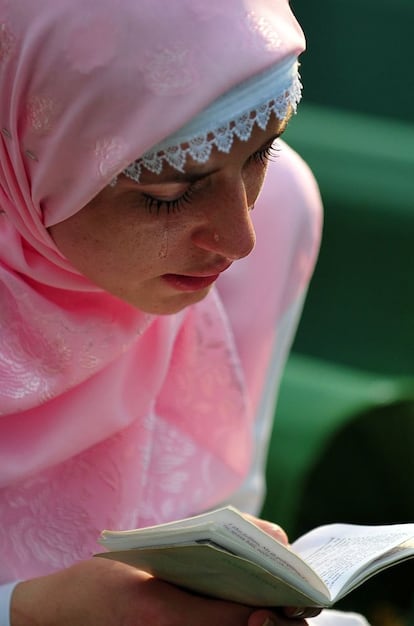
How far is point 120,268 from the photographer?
3.64 ft

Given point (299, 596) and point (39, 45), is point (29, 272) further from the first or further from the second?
point (299, 596)

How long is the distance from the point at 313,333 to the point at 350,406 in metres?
0.53

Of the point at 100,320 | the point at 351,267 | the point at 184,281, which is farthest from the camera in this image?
the point at 351,267

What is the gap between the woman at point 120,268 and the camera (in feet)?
3.34

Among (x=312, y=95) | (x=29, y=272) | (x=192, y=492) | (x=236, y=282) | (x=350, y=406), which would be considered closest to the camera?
(x=29, y=272)

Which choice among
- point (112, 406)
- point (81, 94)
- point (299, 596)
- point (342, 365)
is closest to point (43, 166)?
point (81, 94)

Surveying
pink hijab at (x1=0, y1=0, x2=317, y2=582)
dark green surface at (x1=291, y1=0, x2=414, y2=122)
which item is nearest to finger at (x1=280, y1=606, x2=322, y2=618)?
Answer: pink hijab at (x1=0, y1=0, x2=317, y2=582)

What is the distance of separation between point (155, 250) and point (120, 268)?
0.05 meters

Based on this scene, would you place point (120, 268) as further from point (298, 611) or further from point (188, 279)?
point (298, 611)

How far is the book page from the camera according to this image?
990 mm

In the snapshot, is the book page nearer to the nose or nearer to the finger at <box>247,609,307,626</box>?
the finger at <box>247,609,307,626</box>

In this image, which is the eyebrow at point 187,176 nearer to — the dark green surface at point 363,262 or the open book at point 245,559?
the open book at point 245,559

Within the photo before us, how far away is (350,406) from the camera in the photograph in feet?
7.30

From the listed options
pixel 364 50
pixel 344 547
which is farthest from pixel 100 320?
pixel 364 50
